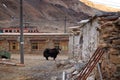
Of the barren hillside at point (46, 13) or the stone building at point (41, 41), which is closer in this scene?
the stone building at point (41, 41)

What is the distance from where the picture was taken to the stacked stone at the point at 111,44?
571 cm

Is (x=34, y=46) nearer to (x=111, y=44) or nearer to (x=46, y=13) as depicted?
(x=111, y=44)

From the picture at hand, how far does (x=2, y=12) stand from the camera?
83562mm

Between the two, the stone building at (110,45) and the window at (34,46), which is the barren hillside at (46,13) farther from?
the stone building at (110,45)

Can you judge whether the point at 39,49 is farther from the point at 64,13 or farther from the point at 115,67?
the point at 64,13

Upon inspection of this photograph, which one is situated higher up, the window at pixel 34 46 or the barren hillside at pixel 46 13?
the barren hillside at pixel 46 13

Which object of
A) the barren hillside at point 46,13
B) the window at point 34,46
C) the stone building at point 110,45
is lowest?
the window at point 34,46

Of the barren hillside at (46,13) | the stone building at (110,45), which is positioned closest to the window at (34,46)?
the barren hillside at (46,13)

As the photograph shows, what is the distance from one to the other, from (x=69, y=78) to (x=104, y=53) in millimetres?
5325

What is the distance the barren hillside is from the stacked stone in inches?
2796

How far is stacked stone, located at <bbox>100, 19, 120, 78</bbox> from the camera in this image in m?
5.71

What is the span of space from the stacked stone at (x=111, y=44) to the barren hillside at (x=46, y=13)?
71.0 m

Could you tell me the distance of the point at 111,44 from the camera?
19.1 ft

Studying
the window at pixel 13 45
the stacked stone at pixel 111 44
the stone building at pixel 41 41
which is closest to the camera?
the stacked stone at pixel 111 44
